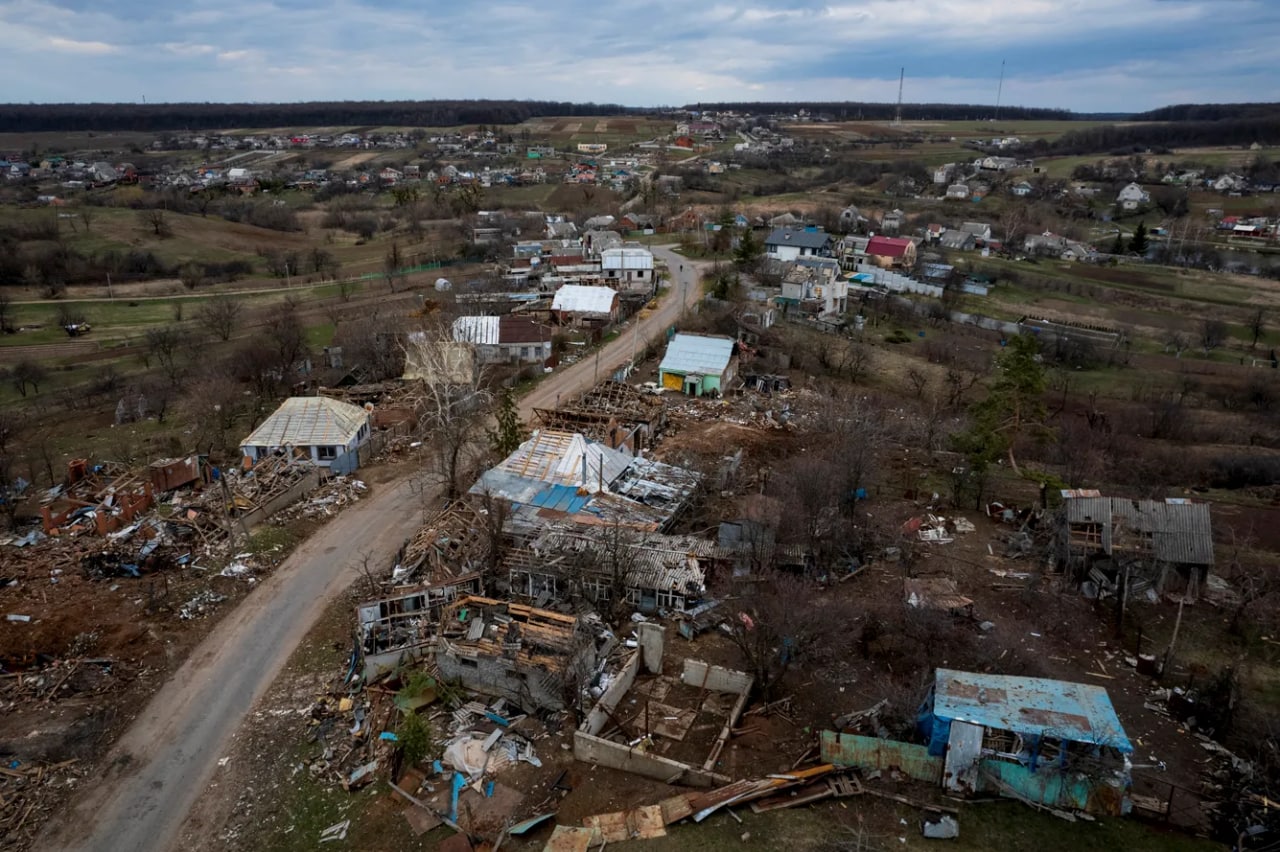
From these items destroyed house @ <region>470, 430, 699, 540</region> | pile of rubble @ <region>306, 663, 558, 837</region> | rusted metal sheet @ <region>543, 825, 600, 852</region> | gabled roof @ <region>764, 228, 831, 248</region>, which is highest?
gabled roof @ <region>764, 228, 831, 248</region>

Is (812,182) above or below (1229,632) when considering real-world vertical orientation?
above

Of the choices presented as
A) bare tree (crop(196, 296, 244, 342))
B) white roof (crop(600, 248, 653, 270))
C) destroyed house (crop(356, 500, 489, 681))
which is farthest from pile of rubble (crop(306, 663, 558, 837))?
white roof (crop(600, 248, 653, 270))

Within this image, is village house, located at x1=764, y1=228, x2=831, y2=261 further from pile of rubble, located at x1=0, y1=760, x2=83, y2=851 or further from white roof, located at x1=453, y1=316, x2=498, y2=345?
pile of rubble, located at x1=0, y1=760, x2=83, y2=851

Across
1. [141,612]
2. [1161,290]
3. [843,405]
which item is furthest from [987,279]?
[141,612]

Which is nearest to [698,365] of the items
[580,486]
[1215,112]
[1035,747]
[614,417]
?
[614,417]

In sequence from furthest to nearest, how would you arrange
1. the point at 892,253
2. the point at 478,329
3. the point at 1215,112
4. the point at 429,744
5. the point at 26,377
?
the point at 1215,112 → the point at 892,253 → the point at 478,329 → the point at 26,377 → the point at 429,744

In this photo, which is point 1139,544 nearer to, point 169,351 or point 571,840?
point 571,840

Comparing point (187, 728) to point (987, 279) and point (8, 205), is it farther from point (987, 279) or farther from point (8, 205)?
point (8, 205)
